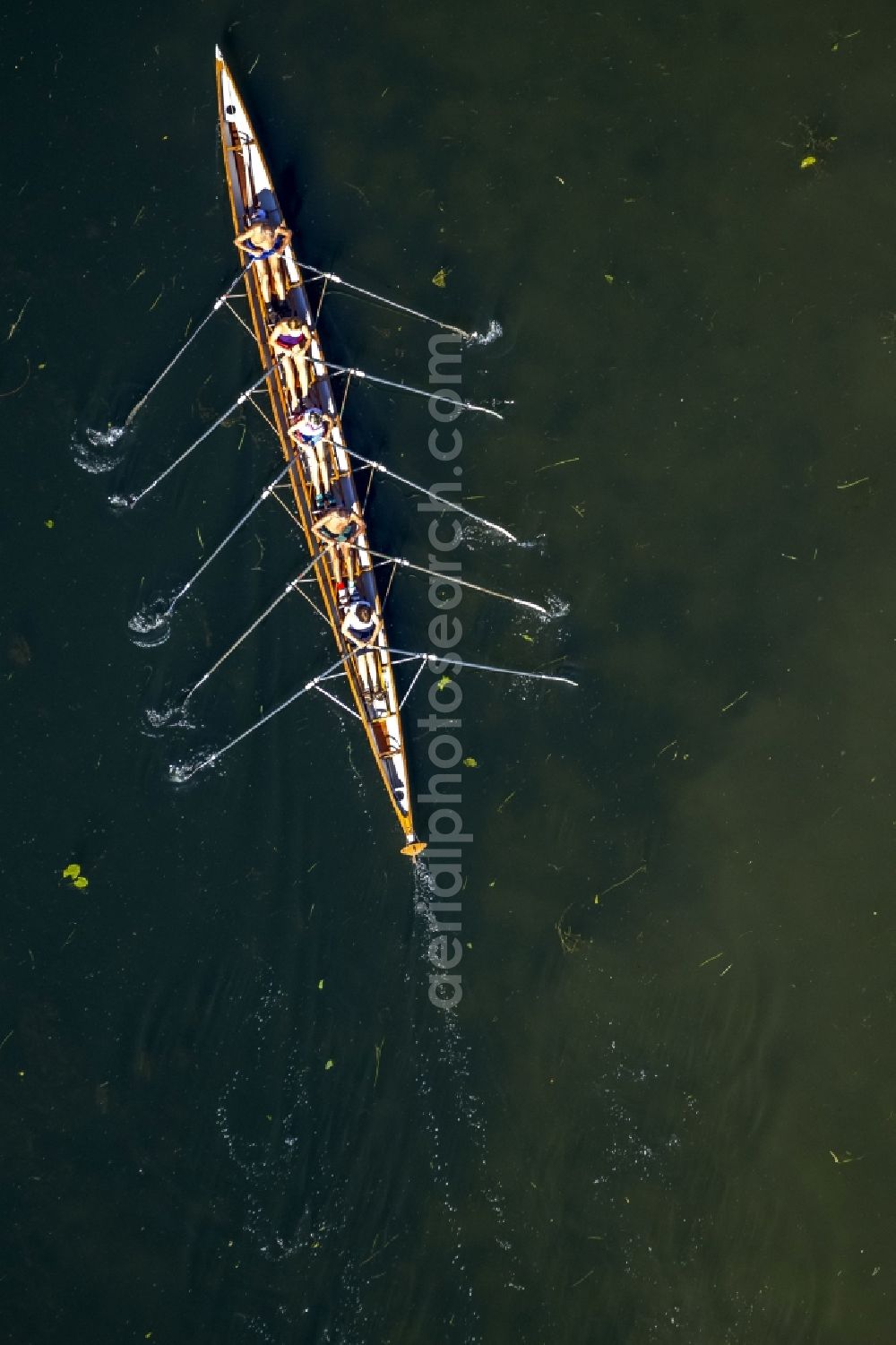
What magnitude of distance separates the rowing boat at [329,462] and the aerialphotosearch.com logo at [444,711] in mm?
269

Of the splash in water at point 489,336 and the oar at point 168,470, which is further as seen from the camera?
the splash in water at point 489,336

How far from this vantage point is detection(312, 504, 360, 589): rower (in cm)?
998

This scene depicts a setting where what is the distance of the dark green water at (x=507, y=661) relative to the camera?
34.1 ft

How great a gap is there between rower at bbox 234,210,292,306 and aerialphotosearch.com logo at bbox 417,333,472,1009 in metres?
1.39

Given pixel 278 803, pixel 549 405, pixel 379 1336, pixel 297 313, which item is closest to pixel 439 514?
pixel 549 405

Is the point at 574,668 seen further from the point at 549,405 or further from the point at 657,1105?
the point at 657,1105

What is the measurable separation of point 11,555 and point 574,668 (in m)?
4.83

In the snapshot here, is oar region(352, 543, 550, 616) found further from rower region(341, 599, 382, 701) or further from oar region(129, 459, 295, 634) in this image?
oar region(129, 459, 295, 634)

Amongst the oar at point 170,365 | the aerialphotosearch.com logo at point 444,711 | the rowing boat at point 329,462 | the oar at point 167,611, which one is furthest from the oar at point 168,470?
the aerialphotosearch.com logo at point 444,711

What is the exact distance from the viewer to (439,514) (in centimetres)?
1049

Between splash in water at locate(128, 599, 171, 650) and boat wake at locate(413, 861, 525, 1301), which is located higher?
splash in water at locate(128, 599, 171, 650)

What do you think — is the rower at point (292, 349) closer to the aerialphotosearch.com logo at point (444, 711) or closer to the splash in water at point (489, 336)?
the aerialphotosearch.com logo at point (444, 711)

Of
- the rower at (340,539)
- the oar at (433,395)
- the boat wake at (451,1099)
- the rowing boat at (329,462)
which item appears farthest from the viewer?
the oar at (433,395)

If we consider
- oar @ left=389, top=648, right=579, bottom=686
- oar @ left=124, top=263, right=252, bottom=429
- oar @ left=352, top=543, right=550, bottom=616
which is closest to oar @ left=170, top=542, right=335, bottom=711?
oar @ left=352, top=543, right=550, bottom=616
